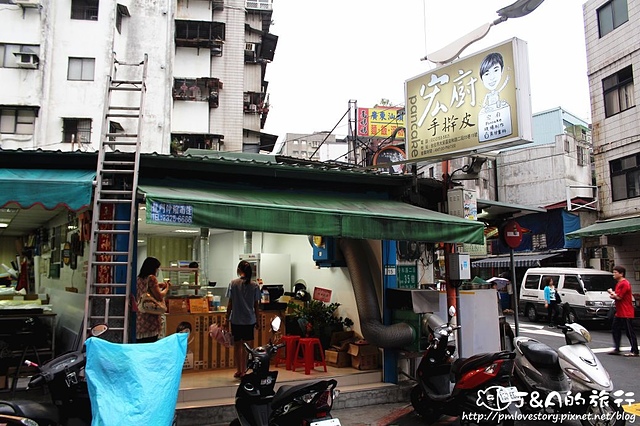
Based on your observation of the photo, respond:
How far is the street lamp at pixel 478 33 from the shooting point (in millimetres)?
7000

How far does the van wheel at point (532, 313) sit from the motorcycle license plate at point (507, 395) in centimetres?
1543

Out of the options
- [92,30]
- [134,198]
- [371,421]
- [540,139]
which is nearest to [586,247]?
[540,139]

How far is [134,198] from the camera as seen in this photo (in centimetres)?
584

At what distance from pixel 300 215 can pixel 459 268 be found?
3.03 metres

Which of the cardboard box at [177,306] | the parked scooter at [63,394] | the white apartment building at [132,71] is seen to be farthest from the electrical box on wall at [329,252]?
the white apartment building at [132,71]

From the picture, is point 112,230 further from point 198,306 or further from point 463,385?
point 463,385

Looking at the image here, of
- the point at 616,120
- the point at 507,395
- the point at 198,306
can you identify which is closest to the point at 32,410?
the point at 198,306

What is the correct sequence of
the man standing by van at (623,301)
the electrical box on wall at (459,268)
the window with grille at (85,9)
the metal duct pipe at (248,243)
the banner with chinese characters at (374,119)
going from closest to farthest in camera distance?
the electrical box on wall at (459,268) → the man standing by van at (623,301) → the metal duct pipe at (248,243) → the window with grille at (85,9) → the banner with chinese characters at (374,119)

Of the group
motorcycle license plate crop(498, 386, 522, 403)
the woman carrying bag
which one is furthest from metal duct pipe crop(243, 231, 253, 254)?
motorcycle license plate crop(498, 386, 522, 403)

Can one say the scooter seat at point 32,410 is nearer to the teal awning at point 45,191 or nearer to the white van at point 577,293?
the teal awning at point 45,191

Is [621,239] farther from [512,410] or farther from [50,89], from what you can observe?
[50,89]

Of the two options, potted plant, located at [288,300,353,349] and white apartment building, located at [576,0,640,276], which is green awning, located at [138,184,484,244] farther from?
white apartment building, located at [576,0,640,276]

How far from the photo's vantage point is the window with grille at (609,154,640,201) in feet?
62.1

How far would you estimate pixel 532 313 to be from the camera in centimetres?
1992
